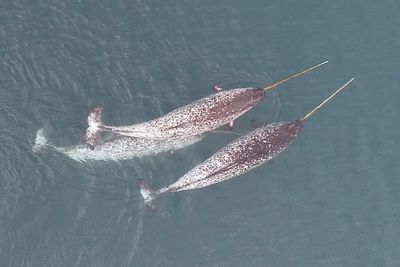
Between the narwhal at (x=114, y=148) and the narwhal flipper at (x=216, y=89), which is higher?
the narwhal flipper at (x=216, y=89)

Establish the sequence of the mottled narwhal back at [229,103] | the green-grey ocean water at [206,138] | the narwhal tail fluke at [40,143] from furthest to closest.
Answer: the mottled narwhal back at [229,103] → the narwhal tail fluke at [40,143] → the green-grey ocean water at [206,138]

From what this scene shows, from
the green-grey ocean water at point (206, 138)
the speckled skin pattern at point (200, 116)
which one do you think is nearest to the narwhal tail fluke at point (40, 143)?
the green-grey ocean water at point (206, 138)

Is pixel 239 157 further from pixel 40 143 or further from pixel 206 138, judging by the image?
pixel 40 143

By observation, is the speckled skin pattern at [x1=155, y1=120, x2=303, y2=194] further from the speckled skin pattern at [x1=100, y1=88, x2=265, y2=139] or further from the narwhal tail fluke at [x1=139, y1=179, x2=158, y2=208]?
the speckled skin pattern at [x1=100, y1=88, x2=265, y2=139]

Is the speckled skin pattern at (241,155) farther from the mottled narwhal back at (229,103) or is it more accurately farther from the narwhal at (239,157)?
the mottled narwhal back at (229,103)

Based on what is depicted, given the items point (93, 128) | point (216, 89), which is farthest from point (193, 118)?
point (93, 128)

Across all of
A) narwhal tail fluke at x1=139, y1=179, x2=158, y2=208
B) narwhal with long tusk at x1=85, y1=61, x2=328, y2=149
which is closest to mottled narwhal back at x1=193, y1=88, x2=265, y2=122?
narwhal with long tusk at x1=85, y1=61, x2=328, y2=149

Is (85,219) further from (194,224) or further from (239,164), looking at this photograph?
(239,164)
